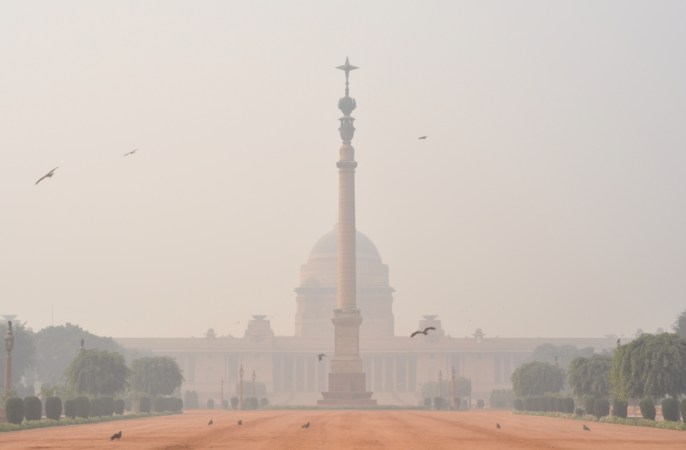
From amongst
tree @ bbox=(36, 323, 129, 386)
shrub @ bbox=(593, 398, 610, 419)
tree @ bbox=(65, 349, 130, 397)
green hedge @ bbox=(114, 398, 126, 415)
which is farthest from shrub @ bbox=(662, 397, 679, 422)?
tree @ bbox=(36, 323, 129, 386)

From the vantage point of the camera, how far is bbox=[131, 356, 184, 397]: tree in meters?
128

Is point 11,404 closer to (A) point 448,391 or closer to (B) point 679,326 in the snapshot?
(B) point 679,326

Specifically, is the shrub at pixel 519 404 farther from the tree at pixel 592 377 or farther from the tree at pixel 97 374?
the tree at pixel 97 374

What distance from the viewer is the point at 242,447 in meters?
49.8

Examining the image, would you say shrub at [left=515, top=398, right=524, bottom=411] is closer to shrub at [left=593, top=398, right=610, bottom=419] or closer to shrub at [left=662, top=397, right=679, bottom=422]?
shrub at [left=593, top=398, right=610, bottom=419]

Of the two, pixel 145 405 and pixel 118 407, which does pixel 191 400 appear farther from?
pixel 118 407

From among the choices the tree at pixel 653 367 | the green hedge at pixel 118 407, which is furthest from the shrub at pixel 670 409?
the green hedge at pixel 118 407

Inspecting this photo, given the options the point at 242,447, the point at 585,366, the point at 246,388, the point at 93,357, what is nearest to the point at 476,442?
the point at 242,447

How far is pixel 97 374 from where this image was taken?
104 metres

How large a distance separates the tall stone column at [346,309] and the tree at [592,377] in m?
45.6

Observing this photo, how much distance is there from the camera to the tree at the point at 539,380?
127812mm

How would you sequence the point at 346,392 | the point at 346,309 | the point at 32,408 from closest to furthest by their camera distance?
the point at 32,408, the point at 346,392, the point at 346,309

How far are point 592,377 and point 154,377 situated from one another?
45568mm

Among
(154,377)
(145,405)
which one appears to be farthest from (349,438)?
(154,377)
